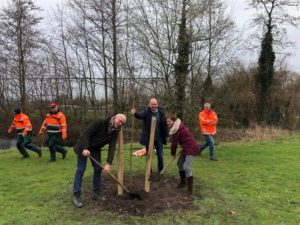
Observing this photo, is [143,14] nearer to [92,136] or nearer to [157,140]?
[157,140]

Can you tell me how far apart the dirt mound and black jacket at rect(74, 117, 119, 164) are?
0.84m

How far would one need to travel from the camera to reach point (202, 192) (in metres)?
7.25

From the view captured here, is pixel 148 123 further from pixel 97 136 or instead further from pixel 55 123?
pixel 55 123

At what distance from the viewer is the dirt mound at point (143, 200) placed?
607 cm

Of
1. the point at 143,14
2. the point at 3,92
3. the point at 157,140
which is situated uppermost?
the point at 143,14

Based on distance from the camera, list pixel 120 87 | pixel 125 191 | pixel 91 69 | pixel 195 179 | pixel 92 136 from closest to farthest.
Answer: pixel 92 136, pixel 125 191, pixel 195 179, pixel 120 87, pixel 91 69

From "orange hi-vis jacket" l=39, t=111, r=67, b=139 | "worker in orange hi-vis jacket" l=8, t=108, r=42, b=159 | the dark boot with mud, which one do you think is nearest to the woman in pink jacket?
the dark boot with mud

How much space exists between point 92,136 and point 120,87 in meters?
17.0

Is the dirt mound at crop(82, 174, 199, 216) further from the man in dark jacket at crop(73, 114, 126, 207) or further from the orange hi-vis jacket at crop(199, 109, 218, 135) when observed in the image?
the orange hi-vis jacket at crop(199, 109, 218, 135)

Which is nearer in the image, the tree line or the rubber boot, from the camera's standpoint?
the rubber boot

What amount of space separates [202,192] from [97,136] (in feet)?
8.67

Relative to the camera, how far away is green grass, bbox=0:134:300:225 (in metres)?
5.71

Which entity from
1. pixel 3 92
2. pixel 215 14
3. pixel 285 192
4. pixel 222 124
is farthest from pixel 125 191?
pixel 3 92

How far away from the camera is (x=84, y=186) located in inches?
295
